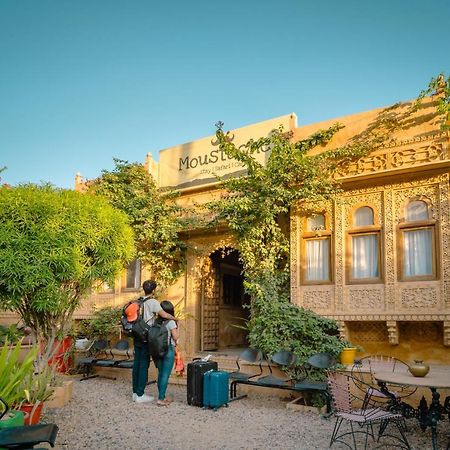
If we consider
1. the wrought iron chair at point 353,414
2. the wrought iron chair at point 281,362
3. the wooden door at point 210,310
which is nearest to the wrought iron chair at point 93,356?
the wooden door at point 210,310

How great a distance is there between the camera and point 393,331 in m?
8.99

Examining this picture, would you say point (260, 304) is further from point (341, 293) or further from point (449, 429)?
point (449, 429)

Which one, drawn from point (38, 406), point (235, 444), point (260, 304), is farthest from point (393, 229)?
point (38, 406)

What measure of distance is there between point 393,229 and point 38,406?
689 cm

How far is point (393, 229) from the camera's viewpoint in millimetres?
9359

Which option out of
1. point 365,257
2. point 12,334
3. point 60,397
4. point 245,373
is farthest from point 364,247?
point 12,334

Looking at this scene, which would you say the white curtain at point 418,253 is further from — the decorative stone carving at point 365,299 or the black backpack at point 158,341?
the black backpack at point 158,341

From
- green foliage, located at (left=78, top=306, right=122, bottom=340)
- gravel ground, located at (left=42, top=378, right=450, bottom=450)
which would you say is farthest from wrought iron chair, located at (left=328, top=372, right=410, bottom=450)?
green foliage, located at (left=78, top=306, right=122, bottom=340)

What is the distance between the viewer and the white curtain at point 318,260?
33.2 ft

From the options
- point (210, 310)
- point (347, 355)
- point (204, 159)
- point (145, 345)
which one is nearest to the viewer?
point (145, 345)

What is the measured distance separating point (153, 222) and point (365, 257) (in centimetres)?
549

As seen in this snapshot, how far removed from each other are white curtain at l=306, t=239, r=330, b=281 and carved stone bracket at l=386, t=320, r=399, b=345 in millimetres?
1604

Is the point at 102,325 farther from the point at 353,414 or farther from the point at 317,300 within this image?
the point at 353,414

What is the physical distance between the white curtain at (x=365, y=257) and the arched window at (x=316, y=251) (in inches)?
21.4
